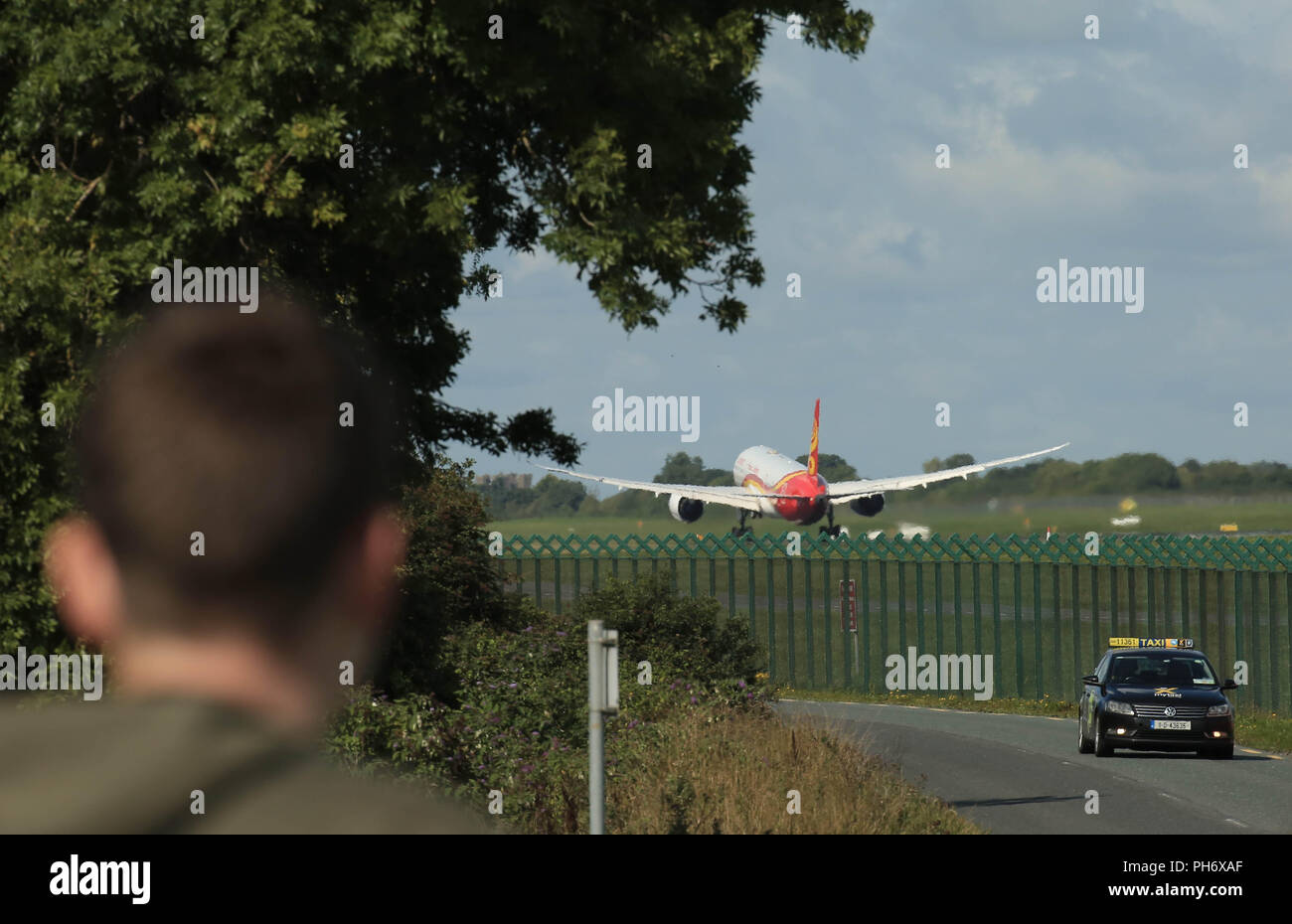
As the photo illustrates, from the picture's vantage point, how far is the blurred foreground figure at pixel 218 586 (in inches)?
59.8

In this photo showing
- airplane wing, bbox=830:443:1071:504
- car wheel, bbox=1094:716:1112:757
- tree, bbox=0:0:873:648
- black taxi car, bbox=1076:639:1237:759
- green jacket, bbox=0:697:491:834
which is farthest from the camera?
airplane wing, bbox=830:443:1071:504

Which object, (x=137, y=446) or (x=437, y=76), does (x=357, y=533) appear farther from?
(x=437, y=76)

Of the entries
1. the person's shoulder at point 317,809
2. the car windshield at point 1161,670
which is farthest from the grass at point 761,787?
the person's shoulder at point 317,809

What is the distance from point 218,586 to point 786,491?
187ft

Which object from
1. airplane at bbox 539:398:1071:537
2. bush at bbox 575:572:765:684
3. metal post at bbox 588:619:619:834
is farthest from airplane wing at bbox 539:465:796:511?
metal post at bbox 588:619:619:834

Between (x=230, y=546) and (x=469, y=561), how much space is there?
17578mm

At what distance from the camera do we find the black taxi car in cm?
1928

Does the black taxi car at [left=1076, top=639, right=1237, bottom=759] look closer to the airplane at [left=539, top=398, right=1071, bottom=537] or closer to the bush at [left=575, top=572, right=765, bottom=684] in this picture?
the bush at [left=575, top=572, right=765, bottom=684]

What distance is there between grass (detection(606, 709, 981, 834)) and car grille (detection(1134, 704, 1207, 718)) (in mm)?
6607

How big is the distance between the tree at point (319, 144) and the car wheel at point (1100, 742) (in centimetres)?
1098

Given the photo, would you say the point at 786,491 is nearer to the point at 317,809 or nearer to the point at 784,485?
the point at 784,485

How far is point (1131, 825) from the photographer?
13.5m
